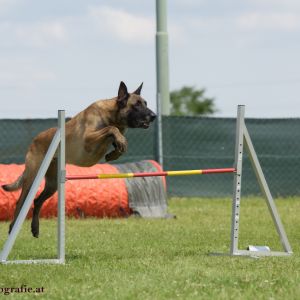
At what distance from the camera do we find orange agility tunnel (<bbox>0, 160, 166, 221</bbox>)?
11.3 meters

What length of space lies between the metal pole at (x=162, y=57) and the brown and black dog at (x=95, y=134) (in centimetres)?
747

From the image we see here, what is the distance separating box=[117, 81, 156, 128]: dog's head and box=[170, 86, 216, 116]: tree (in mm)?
52488

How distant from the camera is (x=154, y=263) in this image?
6820mm

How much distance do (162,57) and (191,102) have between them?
153 feet

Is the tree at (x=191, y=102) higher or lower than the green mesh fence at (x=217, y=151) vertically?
higher

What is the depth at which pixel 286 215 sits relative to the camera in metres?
12.1

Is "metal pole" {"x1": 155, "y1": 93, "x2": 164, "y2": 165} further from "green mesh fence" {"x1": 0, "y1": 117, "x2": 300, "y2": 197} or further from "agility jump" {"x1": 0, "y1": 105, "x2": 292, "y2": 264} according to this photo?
"agility jump" {"x1": 0, "y1": 105, "x2": 292, "y2": 264}

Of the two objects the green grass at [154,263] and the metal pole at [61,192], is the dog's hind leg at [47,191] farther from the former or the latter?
the metal pole at [61,192]

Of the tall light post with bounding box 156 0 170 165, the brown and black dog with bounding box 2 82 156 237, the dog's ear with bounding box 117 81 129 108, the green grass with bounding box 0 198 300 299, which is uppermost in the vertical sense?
the tall light post with bounding box 156 0 170 165

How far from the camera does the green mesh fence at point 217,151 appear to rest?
14555 mm

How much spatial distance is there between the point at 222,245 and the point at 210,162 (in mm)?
6191

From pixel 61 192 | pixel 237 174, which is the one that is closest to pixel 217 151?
pixel 237 174

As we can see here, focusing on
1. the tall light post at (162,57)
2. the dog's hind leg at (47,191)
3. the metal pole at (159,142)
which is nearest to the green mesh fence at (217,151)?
the metal pole at (159,142)

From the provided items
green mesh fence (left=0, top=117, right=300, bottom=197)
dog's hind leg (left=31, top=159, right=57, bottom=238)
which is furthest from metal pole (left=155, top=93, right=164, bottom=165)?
dog's hind leg (left=31, top=159, right=57, bottom=238)
